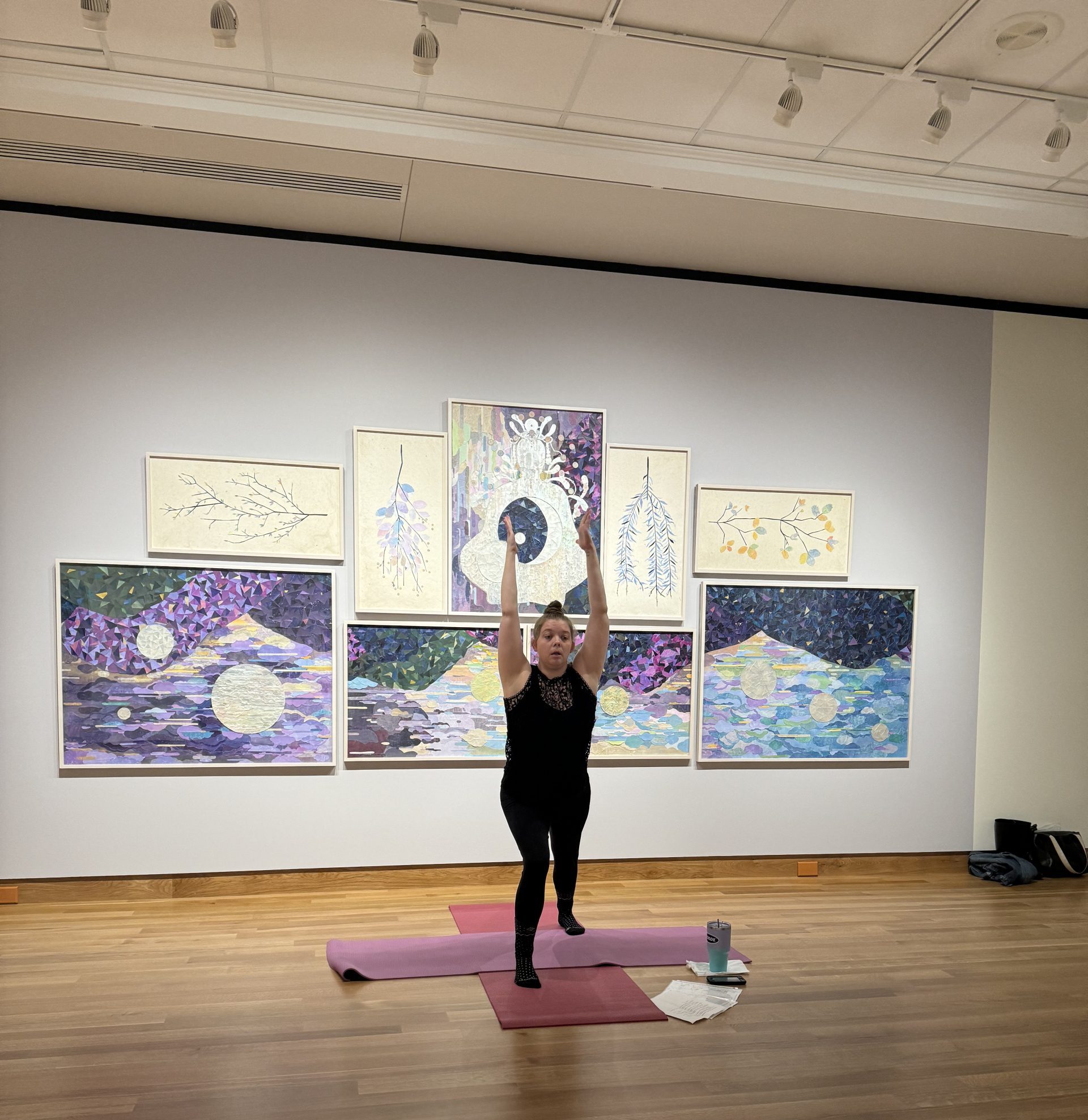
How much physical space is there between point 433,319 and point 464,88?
4.63 ft

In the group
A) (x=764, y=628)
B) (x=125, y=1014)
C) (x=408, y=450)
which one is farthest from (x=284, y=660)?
(x=764, y=628)

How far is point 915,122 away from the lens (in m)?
4.10

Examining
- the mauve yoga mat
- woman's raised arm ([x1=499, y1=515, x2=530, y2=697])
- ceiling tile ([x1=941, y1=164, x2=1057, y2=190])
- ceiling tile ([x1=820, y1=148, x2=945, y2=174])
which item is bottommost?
the mauve yoga mat

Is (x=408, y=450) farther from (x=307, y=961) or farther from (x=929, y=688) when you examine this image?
(x=929, y=688)

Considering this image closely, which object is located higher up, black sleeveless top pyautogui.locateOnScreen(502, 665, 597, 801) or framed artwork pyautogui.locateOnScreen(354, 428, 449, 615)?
framed artwork pyautogui.locateOnScreen(354, 428, 449, 615)

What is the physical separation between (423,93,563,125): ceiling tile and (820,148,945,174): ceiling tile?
4.09 feet

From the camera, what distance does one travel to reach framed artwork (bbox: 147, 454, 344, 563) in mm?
4750

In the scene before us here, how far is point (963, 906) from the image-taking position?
498 cm

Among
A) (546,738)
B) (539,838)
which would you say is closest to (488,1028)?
(539,838)

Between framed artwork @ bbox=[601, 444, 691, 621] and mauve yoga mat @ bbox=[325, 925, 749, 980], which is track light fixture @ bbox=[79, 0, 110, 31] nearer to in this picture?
framed artwork @ bbox=[601, 444, 691, 621]

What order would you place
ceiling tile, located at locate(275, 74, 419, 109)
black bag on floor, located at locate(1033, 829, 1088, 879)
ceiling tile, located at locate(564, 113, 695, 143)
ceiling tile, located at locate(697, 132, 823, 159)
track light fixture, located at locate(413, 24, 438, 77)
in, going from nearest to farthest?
track light fixture, located at locate(413, 24, 438, 77), ceiling tile, located at locate(275, 74, 419, 109), ceiling tile, located at locate(564, 113, 695, 143), ceiling tile, located at locate(697, 132, 823, 159), black bag on floor, located at locate(1033, 829, 1088, 879)

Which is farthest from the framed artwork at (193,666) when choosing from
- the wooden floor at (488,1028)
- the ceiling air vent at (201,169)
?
the ceiling air vent at (201,169)

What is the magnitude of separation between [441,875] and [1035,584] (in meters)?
3.76

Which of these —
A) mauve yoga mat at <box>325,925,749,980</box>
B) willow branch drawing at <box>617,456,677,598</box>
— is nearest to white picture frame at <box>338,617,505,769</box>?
willow branch drawing at <box>617,456,677,598</box>
